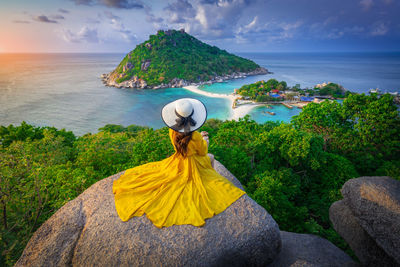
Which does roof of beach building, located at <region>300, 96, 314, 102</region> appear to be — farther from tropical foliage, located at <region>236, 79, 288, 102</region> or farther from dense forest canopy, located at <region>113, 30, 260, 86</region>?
dense forest canopy, located at <region>113, 30, 260, 86</region>

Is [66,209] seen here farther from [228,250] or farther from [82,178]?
[228,250]

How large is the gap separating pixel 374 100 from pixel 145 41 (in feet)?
351

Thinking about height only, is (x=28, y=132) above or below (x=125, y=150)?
below

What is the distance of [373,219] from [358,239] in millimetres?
1177

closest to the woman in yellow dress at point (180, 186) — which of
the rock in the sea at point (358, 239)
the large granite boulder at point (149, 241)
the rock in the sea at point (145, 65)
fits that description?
the large granite boulder at point (149, 241)

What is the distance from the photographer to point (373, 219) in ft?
13.5

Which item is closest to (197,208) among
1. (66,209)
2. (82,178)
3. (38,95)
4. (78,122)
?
(66,209)

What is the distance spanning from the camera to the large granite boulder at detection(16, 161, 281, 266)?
363cm

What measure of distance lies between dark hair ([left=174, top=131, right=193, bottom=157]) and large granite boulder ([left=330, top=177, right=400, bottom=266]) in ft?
12.9

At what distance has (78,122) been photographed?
46969 mm

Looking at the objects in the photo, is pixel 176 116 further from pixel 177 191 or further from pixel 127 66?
pixel 127 66

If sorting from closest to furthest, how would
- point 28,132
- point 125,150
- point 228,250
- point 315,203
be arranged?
1. point 228,250
2. point 315,203
3. point 125,150
4. point 28,132

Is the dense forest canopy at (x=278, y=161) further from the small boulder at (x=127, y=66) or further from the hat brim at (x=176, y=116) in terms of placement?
the small boulder at (x=127, y=66)

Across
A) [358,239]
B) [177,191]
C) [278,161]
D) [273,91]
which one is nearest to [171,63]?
[273,91]
